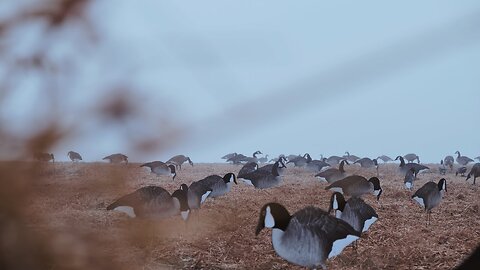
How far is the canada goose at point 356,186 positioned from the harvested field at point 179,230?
8.5 inches

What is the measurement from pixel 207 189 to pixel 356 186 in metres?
2.66

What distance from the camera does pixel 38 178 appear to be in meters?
0.72

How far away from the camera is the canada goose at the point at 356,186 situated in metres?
9.31

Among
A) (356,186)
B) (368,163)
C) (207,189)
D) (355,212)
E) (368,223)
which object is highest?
(368,163)

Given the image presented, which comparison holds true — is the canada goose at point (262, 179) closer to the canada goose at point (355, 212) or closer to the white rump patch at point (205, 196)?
the white rump patch at point (205, 196)

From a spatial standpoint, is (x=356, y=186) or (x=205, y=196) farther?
(x=356, y=186)

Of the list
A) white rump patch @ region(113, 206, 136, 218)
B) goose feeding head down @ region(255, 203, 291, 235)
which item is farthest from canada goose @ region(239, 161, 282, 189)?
white rump patch @ region(113, 206, 136, 218)

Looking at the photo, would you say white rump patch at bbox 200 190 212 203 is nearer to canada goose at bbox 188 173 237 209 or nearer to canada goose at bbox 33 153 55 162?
canada goose at bbox 188 173 237 209

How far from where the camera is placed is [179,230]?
1105 mm

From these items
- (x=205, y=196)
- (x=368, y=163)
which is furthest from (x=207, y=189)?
(x=368, y=163)

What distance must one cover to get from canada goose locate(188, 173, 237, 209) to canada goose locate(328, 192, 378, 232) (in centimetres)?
218

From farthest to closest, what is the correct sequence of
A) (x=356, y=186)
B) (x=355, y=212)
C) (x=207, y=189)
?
1. (x=356, y=186)
2. (x=207, y=189)
3. (x=355, y=212)

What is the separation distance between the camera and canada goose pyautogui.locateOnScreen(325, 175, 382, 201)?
9.31 m

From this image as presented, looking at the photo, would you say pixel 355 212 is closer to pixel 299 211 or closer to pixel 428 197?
pixel 299 211
